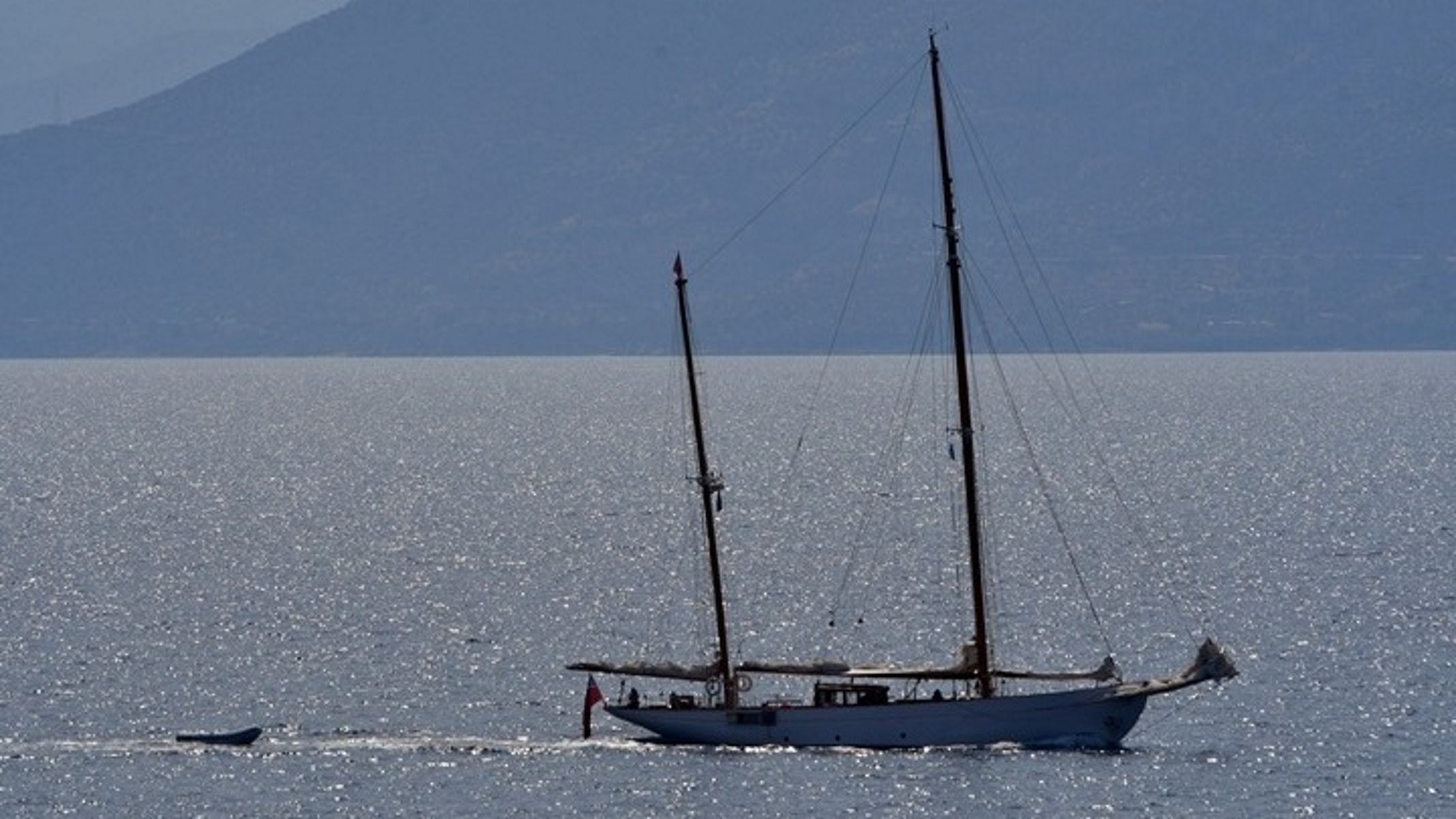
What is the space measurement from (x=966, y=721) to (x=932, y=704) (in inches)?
38.7

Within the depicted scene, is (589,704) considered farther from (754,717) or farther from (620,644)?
(620,644)

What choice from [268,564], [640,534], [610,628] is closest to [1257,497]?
[640,534]

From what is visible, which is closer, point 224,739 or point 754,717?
point 754,717

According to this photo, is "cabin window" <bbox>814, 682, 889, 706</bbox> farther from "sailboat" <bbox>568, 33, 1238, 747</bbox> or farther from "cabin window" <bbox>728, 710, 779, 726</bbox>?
"cabin window" <bbox>728, 710, 779, 726</bbox>

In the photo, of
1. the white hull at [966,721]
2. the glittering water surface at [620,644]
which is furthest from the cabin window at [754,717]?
the glittering water surface at [620,644]

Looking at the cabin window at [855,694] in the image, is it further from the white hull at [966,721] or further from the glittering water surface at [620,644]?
the glittering water surface at [620,644]

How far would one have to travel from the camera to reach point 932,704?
3563 inches

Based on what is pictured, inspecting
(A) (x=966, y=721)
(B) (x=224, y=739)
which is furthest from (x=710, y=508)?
(B) (x=224, y=739)

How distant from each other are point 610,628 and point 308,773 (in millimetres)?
31577

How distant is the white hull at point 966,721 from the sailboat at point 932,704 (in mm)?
25

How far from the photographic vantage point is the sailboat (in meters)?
90.5

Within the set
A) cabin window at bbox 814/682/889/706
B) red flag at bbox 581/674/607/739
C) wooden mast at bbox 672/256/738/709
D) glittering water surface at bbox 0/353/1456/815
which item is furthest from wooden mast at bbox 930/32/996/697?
red flag at bbox 581/674/607/739

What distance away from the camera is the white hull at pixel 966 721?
90.4 metres

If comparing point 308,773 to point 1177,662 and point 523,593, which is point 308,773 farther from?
point 523,593
